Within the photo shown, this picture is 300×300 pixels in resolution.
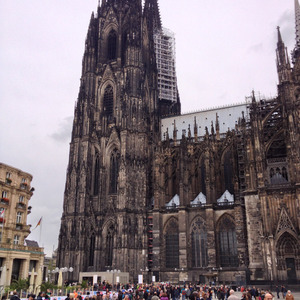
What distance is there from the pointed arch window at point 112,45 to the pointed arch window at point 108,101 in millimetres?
5712

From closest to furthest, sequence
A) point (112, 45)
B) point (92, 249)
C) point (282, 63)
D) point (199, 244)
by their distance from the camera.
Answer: point (282, 63) → point (199, 244) → point (92, 249) → point (112, 45)

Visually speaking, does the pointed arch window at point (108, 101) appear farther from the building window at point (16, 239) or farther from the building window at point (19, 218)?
the building window at point (16, 239)

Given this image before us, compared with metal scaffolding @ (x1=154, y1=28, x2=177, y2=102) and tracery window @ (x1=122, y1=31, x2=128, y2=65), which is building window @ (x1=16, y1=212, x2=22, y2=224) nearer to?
tracery window @ (x1=122, y1=31, x2=128, y2=65)

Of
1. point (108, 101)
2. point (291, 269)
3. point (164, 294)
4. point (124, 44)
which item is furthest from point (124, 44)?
point (164, 294)

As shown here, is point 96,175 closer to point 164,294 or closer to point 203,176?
point 203,176

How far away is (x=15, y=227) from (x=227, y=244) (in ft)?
82.9

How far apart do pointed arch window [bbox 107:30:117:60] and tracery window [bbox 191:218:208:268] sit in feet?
98.3

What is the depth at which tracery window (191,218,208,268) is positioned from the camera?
150ft

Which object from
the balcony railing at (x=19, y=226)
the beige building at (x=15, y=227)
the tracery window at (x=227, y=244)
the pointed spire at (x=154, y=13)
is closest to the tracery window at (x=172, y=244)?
the tracery window at (x=227, y=244)

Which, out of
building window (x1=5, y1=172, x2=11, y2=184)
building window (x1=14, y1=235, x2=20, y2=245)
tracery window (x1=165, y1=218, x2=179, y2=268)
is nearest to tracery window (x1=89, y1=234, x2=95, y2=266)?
tracery window (x1=165, y1=218, x2=179, y2=268)

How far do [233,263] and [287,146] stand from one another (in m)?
15.4

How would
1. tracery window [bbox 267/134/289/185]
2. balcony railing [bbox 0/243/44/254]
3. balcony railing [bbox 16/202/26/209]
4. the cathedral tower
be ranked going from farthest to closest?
1. the cathedral tower
2. balcony railing [bbox 16/202/26/209]
3. tracery window [bbox 267/134/289/185]
4. balcony railing [bbox 0/243/44/254]

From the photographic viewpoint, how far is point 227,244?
4516 centimetres

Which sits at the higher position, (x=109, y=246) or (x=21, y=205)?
(x=21, y=205)
